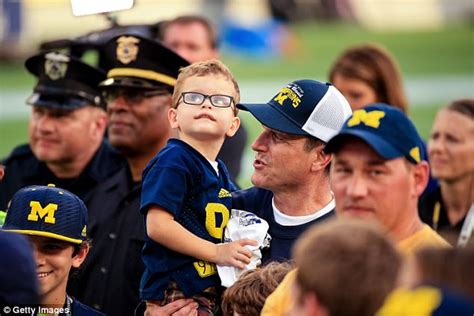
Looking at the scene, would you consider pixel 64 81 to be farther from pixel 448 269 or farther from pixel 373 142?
pixel 448 269

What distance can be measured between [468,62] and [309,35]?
26.1ft

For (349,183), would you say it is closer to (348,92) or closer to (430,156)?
(430,156)

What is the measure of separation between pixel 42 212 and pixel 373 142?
5.76ft

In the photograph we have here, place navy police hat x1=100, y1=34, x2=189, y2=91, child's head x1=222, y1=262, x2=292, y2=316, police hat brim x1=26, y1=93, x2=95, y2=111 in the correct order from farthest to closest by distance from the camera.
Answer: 1. police hat brim x1=26, y1=93, x2=95, y2=111
2. navy police hat x1=100, y1=34, x2=189, y2=91
3. child's head x1=222, y1=262, x2=292, y2=316

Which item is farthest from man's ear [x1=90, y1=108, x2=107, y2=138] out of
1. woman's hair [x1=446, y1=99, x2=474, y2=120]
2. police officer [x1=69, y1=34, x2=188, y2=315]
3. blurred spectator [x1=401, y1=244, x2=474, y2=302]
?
blurred spectator [x1=401, y1=244, x2=474, y2=302]

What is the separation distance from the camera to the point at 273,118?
18.1 feet

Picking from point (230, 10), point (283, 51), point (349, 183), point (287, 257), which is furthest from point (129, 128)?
point (230, 10)

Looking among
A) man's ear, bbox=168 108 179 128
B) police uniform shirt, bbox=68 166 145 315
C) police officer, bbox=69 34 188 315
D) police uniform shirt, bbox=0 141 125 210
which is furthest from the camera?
police uniform shirt, bbox=0 141 125 210

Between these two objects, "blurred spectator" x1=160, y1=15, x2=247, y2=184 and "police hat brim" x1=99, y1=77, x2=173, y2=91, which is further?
"blurred spectator" x1=160, y1=15, x2=247, y2=184

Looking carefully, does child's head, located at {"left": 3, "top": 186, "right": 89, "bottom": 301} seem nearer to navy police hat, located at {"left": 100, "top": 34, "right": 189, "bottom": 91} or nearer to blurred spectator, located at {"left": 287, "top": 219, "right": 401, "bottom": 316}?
navy police hat, located at {"left": 100, "top": 34, "right": 189, "bottom": 91}

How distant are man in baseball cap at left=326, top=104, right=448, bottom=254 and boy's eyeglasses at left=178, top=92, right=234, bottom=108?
43.1 inches

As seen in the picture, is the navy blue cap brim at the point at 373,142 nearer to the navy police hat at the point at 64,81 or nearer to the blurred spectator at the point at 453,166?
the blurred spectator at the point at 453,166

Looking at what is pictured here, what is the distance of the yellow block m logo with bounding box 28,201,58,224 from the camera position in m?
5.48

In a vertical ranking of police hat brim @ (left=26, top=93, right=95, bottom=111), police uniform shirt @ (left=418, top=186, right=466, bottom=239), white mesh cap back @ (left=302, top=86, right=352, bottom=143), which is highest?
white mesh cap back @ (left=302, top=86, right=352, bottom=143)
